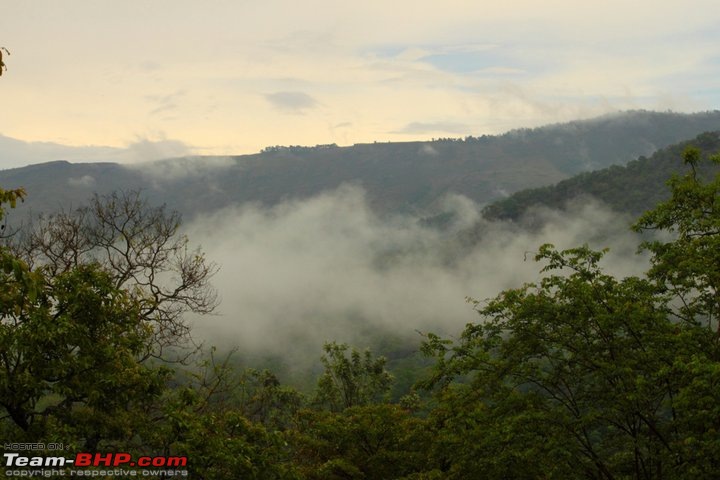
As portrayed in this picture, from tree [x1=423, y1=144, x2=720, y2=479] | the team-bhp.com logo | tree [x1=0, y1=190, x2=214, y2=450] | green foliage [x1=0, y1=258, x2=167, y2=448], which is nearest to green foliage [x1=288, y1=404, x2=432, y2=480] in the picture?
tree [x1=423, y1=144, x2=720, y2=479]

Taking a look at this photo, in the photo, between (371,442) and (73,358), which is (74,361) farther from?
(371,442)

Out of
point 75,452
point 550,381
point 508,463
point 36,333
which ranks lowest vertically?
point 508,463

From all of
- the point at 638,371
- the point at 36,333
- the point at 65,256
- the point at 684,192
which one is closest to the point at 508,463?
the point at 638,371

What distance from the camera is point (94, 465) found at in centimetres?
1193

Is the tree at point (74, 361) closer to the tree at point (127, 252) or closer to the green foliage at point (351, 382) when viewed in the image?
the tree at point (127, 252)

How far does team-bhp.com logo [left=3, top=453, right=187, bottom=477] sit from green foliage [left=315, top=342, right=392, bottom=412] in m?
27.0

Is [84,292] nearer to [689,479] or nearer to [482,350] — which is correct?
[482,350]

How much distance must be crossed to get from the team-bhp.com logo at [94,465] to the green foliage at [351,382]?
2698 cm

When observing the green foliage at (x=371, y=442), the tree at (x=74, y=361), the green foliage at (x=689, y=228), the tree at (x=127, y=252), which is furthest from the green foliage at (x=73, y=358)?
the green foliage at (x=689, y=228)

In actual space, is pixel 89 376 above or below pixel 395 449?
above

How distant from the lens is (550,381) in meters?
20.6

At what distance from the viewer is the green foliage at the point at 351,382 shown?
4012cm

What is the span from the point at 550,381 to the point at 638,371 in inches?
126

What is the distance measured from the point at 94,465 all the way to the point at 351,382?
1173 inches
